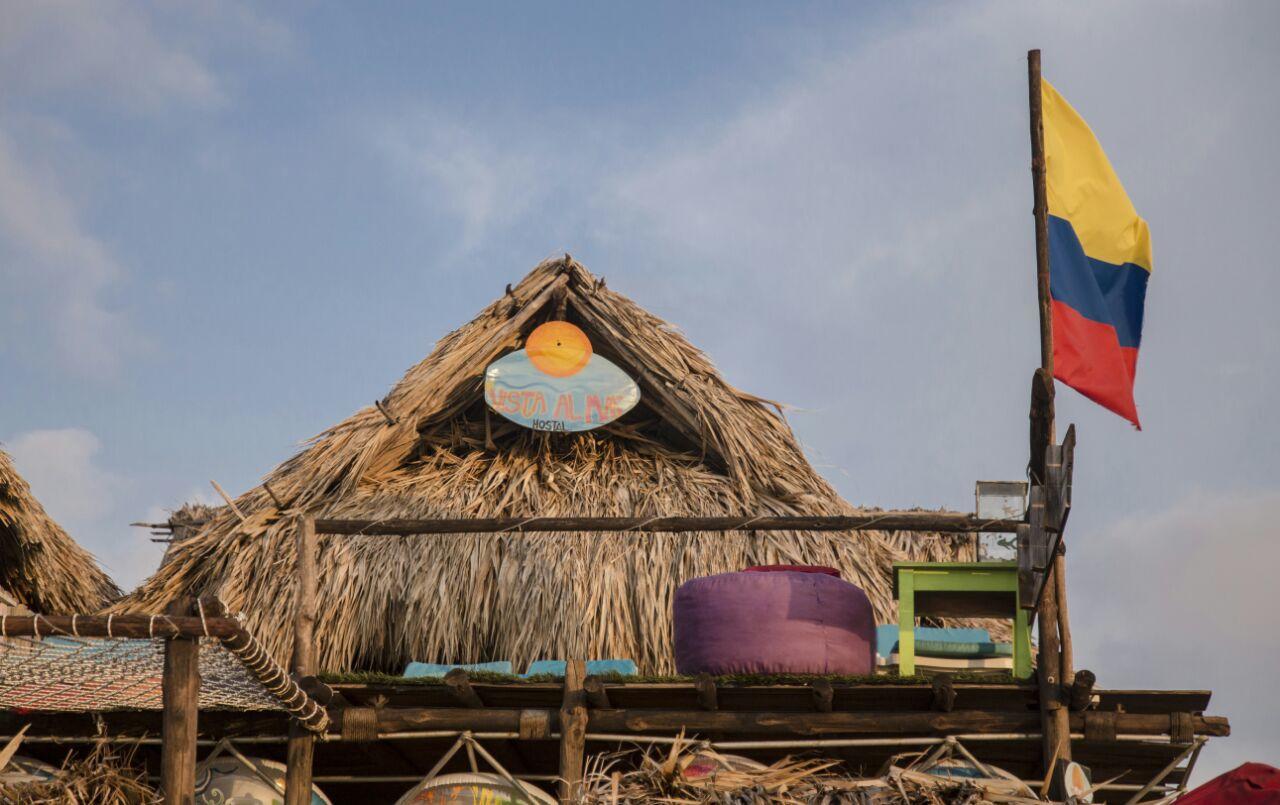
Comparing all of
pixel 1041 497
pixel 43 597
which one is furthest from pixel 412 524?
pixel 43 597

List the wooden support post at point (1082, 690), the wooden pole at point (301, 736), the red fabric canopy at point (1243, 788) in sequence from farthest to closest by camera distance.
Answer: the wooden pole at point (301, 736)
the wooden support post at point (1082, 690)
the red fabric canopy at point (1243, 788)

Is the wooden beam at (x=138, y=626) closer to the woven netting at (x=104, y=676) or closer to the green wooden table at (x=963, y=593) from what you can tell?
the woven netting at (x=104, y=676)

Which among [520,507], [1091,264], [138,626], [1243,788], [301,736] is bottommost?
[1243,788]

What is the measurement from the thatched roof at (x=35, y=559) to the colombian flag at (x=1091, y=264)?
7.12 m

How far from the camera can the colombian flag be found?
7598mm

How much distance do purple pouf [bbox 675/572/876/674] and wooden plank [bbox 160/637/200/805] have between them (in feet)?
8.00

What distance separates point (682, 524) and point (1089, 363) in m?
2.27

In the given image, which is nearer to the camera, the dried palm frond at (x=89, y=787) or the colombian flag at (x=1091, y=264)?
the dried palm frond at (x=89, y=787)

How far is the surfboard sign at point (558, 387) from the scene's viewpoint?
10305 millimetres

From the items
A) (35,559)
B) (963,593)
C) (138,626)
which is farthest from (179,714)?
(35,559)

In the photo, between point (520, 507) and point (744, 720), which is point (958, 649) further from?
point (520, 507)

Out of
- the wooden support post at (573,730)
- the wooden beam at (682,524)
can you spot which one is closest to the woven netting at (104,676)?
the wooden beam at (682,524)

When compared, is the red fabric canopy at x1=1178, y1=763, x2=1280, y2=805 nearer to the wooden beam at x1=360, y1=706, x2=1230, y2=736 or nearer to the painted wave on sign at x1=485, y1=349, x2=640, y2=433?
the wooden beam at x1=360, y1=706, x2=1230, y2=736

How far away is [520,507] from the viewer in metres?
10.0
